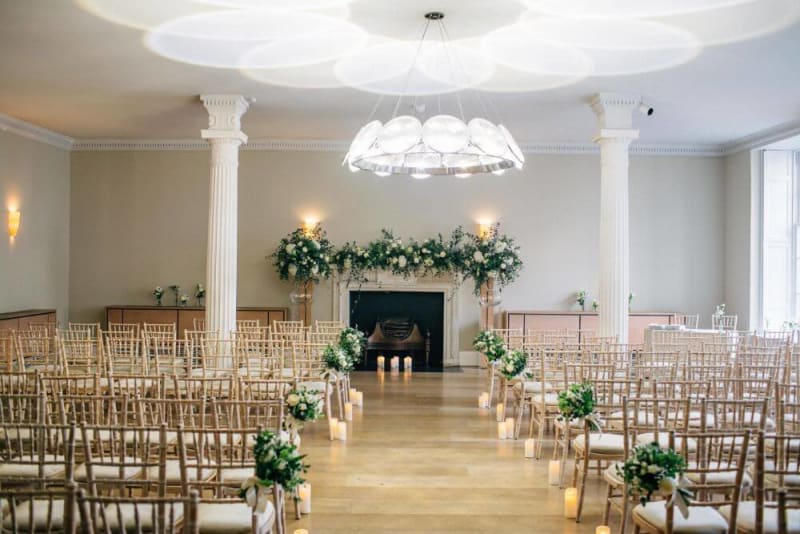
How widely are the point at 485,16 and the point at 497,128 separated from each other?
1120 mm

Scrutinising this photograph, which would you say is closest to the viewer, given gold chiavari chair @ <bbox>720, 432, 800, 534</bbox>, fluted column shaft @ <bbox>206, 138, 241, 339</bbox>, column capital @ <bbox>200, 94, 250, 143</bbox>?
gold chiavari chair @ <bbox>720, 432, 800, 534</bbox>

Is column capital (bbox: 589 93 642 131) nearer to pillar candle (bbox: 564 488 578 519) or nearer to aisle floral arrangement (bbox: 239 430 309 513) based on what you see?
pillar candle (bbox: 564 488 578 519)

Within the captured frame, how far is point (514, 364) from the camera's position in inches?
309

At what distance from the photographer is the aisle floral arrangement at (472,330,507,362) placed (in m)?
9.09

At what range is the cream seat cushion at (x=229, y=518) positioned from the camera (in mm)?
3652

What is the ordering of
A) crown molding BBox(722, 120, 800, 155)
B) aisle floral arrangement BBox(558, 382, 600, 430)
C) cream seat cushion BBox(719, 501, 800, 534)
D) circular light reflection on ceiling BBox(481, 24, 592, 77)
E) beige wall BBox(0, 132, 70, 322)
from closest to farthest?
cream seat cushion BBox(719, 501, 800, 534)
aisle floral arrangement BBox(558, 382, 600, 430)
circular light reflection on ceiling BBox(481, 24, 592, 77)
crown molding BBox(722, 120, 800, 155)
beige wall BBox(0, 132, 70, 322)

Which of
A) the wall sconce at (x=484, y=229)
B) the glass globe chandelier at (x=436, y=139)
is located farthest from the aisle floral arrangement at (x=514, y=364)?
the wall sconce at (x=484, y=229)

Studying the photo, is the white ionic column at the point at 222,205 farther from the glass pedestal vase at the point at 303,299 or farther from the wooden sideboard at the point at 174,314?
the glass pedestal vase at the point at 303,299

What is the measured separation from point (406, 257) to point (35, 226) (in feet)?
23.2

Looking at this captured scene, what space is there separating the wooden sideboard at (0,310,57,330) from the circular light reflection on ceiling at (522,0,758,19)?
31.4ft

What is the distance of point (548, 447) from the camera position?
7.26 meters

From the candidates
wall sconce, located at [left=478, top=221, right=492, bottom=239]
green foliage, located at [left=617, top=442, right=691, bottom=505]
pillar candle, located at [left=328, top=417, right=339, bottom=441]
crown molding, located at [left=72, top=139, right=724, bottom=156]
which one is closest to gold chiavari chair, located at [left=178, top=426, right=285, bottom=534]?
green foliage, located at [left=617, top=442, right=691, bottom=505]

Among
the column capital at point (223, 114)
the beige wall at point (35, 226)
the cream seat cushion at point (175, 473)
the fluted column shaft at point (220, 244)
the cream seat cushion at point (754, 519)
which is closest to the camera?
the cream seat cushion at point (754, 519)

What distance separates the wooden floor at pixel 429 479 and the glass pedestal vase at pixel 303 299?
491cm
